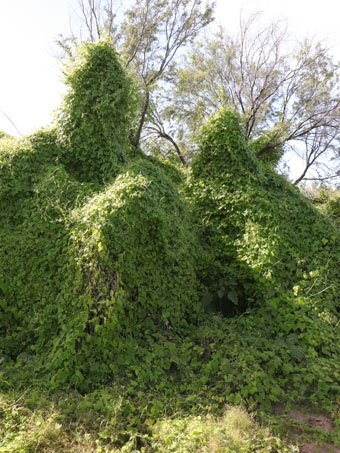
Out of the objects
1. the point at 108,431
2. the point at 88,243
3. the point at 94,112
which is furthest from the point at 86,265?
the point at 94,112

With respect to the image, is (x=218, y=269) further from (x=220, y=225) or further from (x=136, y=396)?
A: (x=136, y=396)

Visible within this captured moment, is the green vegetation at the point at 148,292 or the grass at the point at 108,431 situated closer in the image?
the grass at the point at 108,431

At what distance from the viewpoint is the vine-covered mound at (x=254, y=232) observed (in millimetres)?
5512

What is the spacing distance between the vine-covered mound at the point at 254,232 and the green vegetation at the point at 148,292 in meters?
0.03

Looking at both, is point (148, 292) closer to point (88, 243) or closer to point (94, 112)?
point (88, 243)

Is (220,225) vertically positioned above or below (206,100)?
below

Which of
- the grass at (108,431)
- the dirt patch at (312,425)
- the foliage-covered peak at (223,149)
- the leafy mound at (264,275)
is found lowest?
the grass at (108,431)

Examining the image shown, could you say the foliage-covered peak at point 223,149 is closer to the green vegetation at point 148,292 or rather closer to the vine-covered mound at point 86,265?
the green vegetation at point 148,292

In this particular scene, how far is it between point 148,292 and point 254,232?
2205 mm

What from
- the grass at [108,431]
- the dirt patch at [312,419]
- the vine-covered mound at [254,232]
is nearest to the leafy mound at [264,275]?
the vine-covered mound at [254,232]

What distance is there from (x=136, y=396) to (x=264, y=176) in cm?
486

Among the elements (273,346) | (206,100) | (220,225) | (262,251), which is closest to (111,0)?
(206,100)

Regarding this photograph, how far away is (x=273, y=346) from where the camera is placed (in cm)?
443

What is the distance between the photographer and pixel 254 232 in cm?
591
